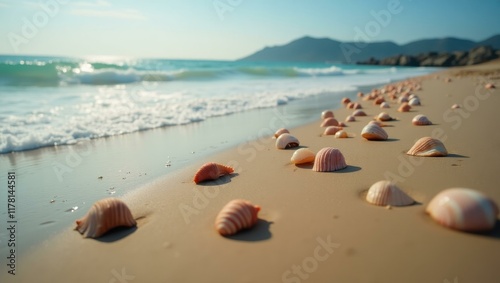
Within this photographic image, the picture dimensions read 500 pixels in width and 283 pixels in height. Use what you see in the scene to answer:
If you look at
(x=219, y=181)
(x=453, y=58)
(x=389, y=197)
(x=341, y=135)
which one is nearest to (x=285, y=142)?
(x=341, y=135)

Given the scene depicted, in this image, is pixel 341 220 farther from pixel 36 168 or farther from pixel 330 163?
pixel 36 168

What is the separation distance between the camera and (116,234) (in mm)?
2754

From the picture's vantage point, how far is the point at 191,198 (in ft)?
11.4

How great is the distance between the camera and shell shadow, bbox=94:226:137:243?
268 centimetres

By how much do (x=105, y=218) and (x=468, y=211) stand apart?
2661mm

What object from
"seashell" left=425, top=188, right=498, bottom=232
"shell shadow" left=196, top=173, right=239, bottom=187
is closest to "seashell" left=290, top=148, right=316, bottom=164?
"shell shadow" left=196, top=173, right=239, bottom=187

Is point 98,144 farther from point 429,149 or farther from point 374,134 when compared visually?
point 429,149

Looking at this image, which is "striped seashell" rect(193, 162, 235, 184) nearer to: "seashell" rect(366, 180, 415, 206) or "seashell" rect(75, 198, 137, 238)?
"seashell" rect(75, 198, 137, 238)

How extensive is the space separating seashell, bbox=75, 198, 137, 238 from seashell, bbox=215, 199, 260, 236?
0.82 m

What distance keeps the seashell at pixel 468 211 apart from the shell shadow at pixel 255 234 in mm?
1248

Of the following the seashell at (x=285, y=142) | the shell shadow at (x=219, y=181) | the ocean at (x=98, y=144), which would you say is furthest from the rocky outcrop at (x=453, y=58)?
the shell shadow at (x=219, y=181)

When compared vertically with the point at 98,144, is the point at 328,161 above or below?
above

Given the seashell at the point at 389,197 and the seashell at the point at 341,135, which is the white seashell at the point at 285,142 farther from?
the seashell at the point at 389,197

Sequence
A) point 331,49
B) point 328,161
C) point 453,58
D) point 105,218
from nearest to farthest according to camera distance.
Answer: point 105,218
point 328,161
point 453,58
point 331,49
